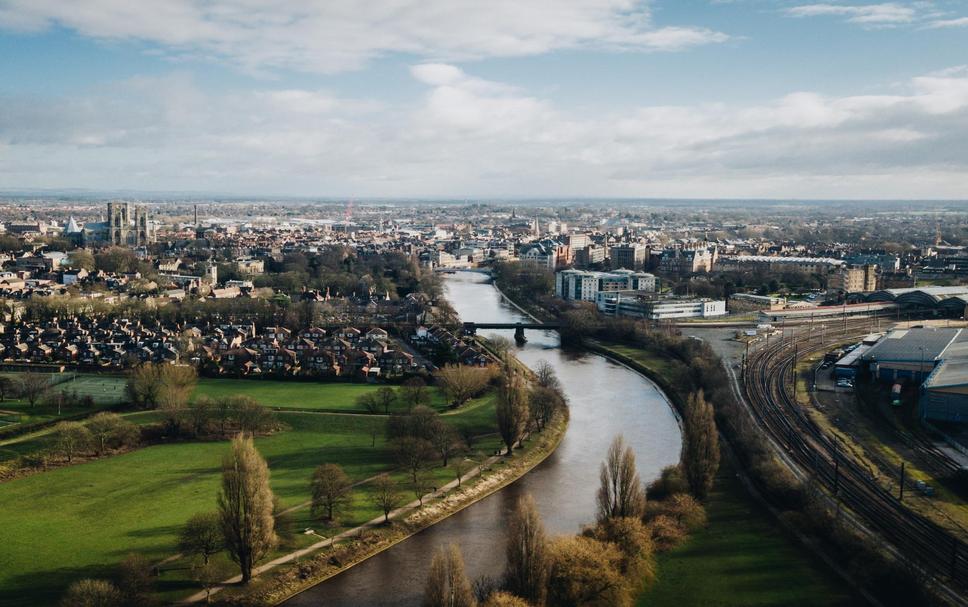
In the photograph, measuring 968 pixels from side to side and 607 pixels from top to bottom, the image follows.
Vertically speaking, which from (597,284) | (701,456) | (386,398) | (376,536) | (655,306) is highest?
(597,284)

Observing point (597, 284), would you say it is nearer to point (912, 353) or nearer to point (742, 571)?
point (912, 353)

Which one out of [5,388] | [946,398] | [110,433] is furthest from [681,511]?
[5,388]

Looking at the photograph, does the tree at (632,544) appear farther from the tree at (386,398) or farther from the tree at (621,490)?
the tree at (386,398)

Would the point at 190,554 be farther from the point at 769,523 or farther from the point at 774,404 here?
the point at 774,404

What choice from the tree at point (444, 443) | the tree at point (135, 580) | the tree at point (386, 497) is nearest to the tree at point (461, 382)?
the tree at point (444, 443)

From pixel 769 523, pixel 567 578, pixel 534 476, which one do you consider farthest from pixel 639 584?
pixel 534 476

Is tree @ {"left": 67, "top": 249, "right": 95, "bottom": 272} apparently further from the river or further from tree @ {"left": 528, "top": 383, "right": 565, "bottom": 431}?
tree @ {"left": 528, "top": 383, "right": 565, "bottom": 431}

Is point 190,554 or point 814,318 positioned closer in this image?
point 190,554
